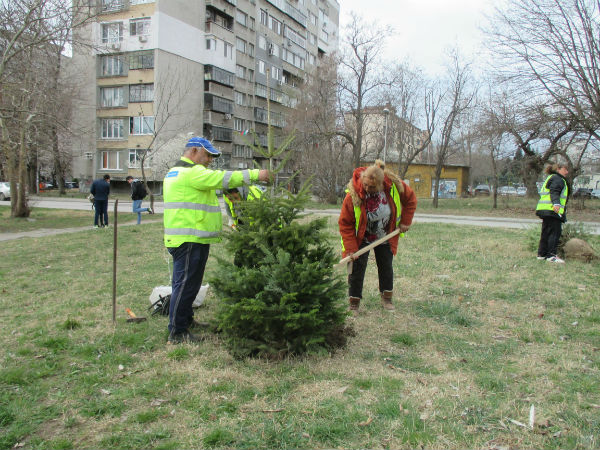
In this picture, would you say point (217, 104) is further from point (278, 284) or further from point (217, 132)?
point (278, 284)

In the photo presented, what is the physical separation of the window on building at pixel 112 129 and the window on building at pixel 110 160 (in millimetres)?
1482

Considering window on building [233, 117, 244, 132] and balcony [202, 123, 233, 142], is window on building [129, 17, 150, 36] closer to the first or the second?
balcony [202, 123, 233, 142]

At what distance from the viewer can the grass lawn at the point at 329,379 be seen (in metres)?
2.84

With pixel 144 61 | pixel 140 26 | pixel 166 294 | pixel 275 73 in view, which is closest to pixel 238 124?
pixel 275 73

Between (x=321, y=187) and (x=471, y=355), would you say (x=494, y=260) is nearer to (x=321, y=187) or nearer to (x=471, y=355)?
(x=471, y=355)

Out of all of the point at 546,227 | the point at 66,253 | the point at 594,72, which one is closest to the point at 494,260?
the point at 546,227

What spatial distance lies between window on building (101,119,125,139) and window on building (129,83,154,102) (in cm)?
260

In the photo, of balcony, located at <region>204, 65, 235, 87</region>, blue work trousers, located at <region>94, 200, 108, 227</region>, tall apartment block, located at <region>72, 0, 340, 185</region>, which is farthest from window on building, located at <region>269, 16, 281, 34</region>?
blue work trousers, located at <region>94, 200, 108, 227</region>

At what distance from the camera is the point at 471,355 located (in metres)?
4.14

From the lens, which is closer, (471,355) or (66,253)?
(471,355)

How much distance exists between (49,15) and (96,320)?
11833 mm

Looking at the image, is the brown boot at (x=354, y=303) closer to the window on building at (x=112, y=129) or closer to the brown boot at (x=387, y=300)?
the brown boot at (x=387, y=300)

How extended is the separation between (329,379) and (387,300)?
2206 millimetres

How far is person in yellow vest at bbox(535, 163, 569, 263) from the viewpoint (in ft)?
26.7
